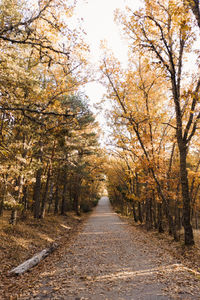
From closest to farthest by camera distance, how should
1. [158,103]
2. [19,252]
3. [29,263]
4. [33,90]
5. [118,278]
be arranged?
[118,278], [29,263], [19,252], [33,90], [158,103]

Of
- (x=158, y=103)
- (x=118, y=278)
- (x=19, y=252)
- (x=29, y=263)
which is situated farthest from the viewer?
(x=158, y=103)

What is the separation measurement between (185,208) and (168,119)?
264 inches

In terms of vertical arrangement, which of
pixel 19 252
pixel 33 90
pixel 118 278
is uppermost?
pixel 33 90

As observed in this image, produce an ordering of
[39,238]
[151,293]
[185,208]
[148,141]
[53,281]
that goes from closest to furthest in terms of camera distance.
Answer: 1. [151,293]
2. [53,281]
3. [185,208]
4. [39,238]
5. [148,141]

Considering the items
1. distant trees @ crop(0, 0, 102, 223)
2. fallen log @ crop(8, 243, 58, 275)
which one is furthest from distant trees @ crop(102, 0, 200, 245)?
fallen log @ crop(8, 243, 58, 275)

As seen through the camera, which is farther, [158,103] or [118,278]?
[158,103]

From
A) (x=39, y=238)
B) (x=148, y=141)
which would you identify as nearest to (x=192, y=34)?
(x=148, y=141)

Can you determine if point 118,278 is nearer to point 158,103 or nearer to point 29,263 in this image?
point 29,263

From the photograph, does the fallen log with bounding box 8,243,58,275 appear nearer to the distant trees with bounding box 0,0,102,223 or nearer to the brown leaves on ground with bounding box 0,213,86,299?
the brown leaves on ground with bounding box 0,213,86,299

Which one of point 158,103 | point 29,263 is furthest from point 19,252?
point 158,103

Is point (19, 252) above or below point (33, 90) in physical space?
below

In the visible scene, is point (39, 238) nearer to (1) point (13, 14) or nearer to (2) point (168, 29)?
(1) point (13, 14)

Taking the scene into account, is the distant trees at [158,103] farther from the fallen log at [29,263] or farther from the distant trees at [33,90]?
the fallen log at [29,263]

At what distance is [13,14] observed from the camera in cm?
748
